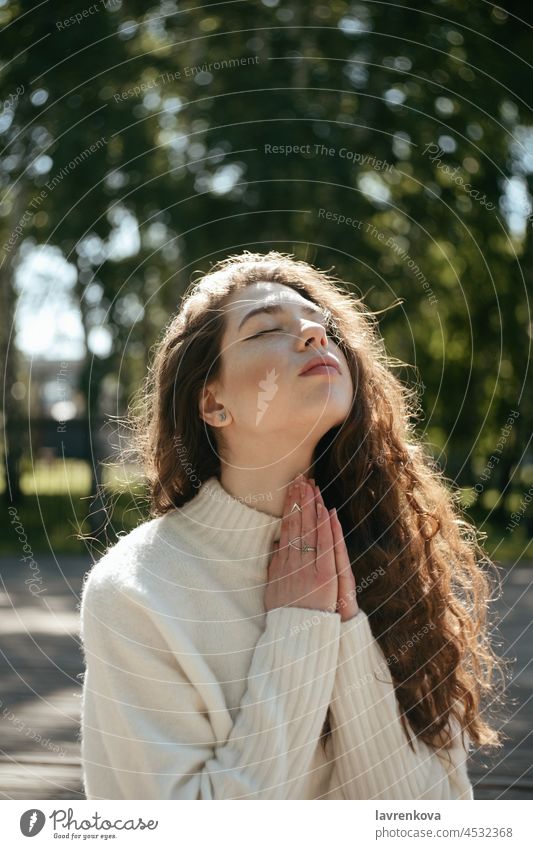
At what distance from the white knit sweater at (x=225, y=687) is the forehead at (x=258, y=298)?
0.41 meters

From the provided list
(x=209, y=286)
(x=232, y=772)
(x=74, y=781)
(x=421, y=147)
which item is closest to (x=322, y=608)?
(x=232, y=772)

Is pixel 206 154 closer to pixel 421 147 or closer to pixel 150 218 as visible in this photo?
pixel 150 218

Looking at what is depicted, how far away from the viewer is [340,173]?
29.3ft

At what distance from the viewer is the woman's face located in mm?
2061

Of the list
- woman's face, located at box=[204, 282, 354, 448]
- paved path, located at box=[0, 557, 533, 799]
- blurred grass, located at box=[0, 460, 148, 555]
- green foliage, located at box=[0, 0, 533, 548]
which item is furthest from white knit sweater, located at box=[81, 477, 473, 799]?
blurred grass, located at box=[0, 460, 148, 555]

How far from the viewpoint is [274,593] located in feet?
6.74

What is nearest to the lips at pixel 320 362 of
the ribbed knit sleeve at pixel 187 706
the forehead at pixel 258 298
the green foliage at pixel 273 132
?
the forehead at pixel 258 298

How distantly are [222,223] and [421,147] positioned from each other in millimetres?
1881

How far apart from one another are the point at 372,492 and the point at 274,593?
1.38ft

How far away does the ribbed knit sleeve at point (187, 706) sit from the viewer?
1.89 meters

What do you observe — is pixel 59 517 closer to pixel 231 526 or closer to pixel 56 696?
pixel 56 696

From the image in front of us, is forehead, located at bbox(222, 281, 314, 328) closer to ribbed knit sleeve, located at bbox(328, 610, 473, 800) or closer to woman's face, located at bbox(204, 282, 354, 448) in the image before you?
woman's face, located at bbox(204, 282, 354, 448)

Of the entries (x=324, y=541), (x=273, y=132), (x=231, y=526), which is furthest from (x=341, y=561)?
(x=273, y=132)

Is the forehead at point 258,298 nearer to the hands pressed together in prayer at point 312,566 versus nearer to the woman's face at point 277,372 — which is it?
the woman's face at point 277,372
